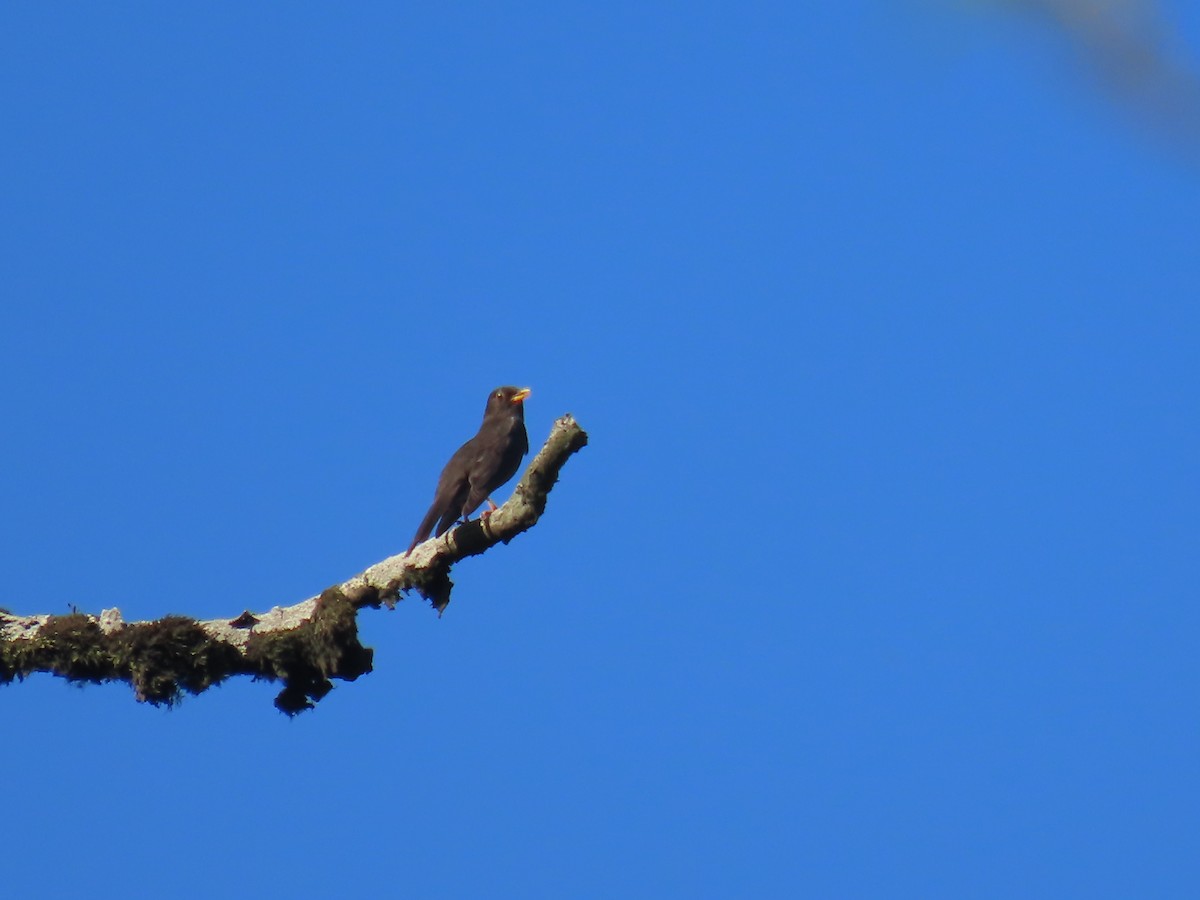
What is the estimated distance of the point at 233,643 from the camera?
22.2ft

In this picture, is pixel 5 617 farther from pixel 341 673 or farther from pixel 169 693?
pixel 341 673

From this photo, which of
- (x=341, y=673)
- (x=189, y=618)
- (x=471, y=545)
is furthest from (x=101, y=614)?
(x=471, y=545)

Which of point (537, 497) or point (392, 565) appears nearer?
point (537, 497)

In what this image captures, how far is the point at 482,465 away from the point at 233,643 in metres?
1.89

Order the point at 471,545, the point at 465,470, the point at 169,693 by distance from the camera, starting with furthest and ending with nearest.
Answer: the point at 465,470, the point at 169,693, the point at 471,545

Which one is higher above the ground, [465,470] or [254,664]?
[465,470]

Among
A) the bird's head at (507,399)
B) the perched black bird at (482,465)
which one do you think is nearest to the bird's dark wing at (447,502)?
the perched black bird at (482,465)

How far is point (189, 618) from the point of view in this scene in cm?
671

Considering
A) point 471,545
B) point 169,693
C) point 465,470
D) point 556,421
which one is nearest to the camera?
point 556,421

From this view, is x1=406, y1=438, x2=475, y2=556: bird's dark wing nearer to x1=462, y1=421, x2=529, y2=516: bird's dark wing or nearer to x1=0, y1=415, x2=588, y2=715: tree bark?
x1=462, y1=421, x2=529, y2=516: bird's dark wing

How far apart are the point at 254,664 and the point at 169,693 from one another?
43 cm

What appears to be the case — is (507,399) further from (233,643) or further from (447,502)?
(233,643)

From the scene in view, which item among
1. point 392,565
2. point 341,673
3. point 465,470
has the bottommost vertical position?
point 341,673

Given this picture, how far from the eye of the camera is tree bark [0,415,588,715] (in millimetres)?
6562
